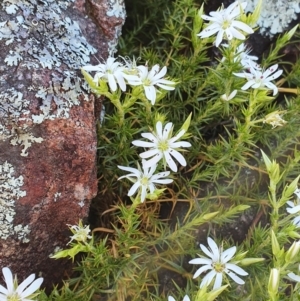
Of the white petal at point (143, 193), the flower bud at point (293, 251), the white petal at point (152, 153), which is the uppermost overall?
the white petal at point (152, 153)

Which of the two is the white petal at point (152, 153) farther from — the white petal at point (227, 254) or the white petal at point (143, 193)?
the white petal at point (227, 254)

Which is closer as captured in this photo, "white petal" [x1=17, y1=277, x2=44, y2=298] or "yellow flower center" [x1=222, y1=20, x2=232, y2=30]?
"white petal" [x1=17, y1=277, x2=44, y2=298]

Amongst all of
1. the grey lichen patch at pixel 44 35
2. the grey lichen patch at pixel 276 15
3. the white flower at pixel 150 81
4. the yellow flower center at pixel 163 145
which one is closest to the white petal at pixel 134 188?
the yellow flower center at pixel 163 145

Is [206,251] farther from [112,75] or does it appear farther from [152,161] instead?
[112,75]

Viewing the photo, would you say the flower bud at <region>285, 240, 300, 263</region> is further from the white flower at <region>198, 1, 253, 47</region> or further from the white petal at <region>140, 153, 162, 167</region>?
the white flower at <region>198, 1, 253, 47</region>

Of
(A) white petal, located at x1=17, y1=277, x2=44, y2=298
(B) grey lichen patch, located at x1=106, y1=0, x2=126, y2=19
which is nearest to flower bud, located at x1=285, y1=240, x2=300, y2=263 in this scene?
(A) white petal, located at x1=17, y1=277, x2=44, y2=298

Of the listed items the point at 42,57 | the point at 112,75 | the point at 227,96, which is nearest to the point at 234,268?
the point at 227,96
